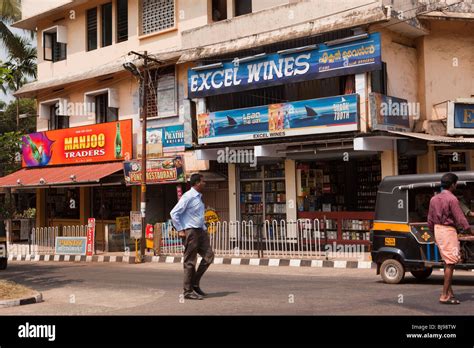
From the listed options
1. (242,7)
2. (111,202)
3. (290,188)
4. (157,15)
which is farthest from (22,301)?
(111,202)

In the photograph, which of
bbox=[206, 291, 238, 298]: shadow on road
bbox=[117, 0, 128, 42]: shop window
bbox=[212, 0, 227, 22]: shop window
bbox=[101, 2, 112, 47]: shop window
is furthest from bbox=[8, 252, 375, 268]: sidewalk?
bbox=[101, 2, 112, 47]: shop window

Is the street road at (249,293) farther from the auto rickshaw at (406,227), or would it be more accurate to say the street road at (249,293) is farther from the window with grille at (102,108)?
the window with grille at (102,108)

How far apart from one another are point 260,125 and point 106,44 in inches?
400

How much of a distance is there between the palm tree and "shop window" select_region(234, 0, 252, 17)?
61.8 feet

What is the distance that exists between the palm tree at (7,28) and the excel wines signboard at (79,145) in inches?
342

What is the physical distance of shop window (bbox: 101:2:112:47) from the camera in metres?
25.5

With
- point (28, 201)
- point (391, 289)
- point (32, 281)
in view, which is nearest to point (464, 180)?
point (391, 289)

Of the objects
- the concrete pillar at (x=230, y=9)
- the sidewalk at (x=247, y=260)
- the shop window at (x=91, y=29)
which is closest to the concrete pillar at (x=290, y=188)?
the sidewalk at (x=247, y=260)

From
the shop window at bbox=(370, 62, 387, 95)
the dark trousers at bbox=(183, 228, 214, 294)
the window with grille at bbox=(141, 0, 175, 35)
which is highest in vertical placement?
the window with grille at bbox=(141, 0, 175, 35)

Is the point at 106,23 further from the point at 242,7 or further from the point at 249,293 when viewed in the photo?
the point at 249,293

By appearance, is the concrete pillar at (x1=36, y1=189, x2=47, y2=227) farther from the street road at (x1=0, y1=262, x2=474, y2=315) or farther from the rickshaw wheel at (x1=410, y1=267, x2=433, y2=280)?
the rickshaw wheel at (x1=410, y1=267, x2=433, y2=280)

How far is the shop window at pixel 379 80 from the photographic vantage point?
16781 millimetres

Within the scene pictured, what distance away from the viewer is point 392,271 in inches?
444

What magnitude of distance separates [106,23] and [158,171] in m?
7.92
